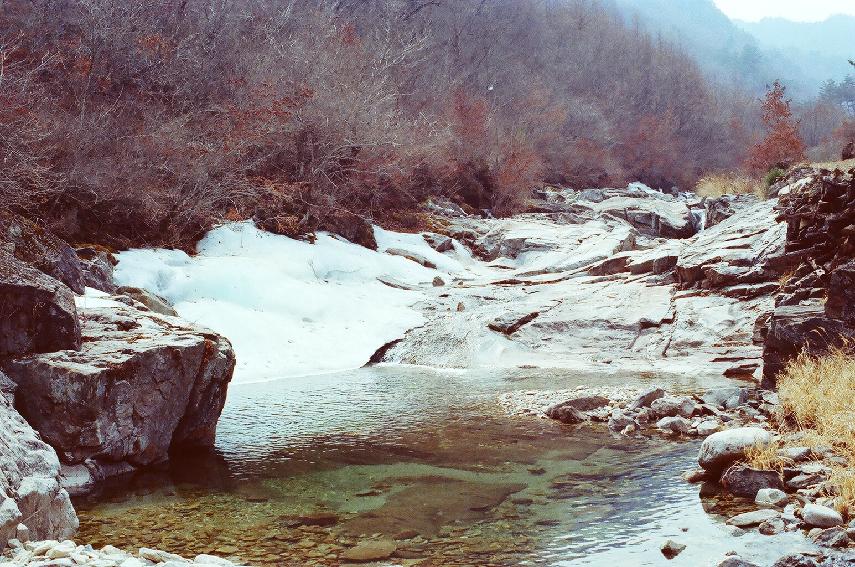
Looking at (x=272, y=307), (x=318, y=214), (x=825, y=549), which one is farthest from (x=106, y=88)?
(x=825, y=549)

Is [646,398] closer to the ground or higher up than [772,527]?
closer to the ground

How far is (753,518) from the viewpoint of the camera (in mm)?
5480

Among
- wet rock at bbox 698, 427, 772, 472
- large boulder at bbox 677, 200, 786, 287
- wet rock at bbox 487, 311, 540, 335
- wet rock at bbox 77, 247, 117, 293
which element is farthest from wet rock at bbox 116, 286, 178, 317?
large boulder at bbox 677, 200, 786, 287

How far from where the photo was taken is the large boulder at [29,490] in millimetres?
4270

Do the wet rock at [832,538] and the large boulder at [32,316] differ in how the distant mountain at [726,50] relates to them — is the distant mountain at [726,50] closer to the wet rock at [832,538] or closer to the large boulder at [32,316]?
the large boulder at [32,316]

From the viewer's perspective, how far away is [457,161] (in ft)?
108

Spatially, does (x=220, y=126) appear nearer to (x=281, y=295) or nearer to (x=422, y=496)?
(x=281, y=295)

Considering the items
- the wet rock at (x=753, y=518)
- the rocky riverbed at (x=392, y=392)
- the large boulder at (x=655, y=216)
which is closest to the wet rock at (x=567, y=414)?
the rocky riverbed at (x=392, y=392)

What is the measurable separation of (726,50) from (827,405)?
435ft

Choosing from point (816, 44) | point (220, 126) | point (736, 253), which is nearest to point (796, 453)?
point (736, 253)

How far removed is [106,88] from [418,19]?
123 ft

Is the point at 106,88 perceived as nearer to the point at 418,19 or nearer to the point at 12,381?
the point at 12,381

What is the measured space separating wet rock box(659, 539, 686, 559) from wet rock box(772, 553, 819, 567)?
0.70 meters

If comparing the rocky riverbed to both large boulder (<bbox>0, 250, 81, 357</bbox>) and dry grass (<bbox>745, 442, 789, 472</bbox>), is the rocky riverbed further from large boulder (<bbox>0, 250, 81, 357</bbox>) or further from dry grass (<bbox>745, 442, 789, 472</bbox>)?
dry grass (<bbox>745, 442, 789, 472</bbox>)
